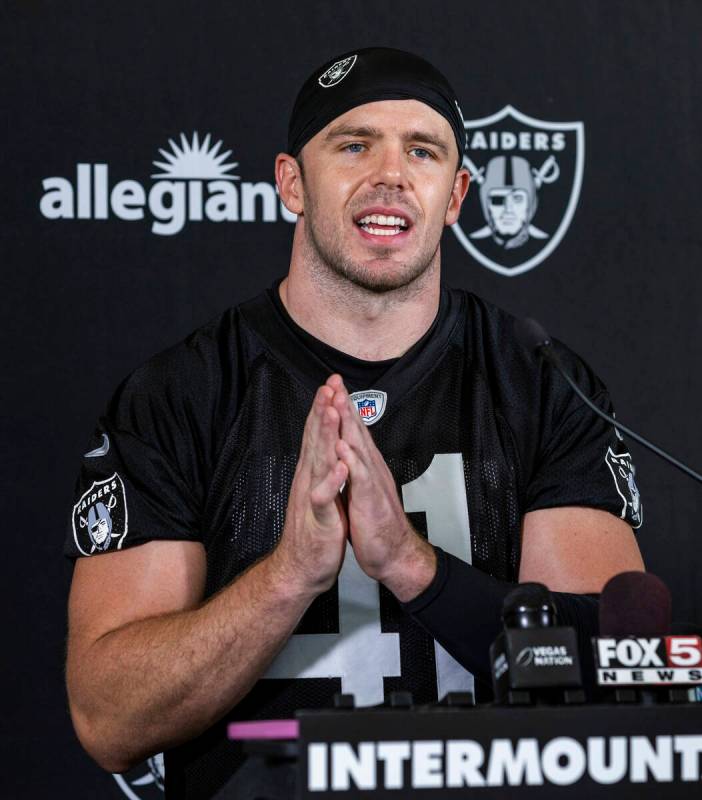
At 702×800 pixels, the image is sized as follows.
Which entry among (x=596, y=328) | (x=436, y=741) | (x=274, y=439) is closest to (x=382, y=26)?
(x=596, y=328)

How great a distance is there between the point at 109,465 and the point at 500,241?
3.38ft

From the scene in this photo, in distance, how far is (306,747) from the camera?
105 cm

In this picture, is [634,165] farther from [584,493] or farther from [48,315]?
[48,315]

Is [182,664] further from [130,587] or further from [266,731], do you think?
[266,731]

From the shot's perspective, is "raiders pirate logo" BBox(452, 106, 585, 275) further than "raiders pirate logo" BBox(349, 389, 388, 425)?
Yes

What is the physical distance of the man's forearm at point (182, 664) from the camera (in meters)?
1.64

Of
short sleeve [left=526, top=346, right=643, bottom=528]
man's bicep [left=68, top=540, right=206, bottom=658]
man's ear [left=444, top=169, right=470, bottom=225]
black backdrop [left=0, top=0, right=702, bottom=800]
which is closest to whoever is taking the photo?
man's bicep [left=68, top=540, right=206, bottom=658]

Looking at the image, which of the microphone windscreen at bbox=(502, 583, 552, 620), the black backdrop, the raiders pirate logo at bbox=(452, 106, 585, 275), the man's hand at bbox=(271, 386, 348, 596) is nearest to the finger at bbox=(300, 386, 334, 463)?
the man's hand at bbox=(271, 386, 348, 596)

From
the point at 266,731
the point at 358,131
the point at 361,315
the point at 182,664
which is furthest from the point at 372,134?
the point at 266,731

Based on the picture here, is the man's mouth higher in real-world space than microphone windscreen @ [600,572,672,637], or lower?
higher

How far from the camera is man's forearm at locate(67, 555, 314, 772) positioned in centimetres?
164

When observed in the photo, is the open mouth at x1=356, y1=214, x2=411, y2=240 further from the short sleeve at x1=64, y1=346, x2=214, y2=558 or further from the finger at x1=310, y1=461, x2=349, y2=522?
the finger at x1=310, y1=461, x2=349, y2=522

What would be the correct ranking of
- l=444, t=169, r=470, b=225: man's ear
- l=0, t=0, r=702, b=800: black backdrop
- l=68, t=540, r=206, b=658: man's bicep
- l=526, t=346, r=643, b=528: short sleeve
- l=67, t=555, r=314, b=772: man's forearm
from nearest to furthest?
l=67, t=555, r=314, b=772: man's forearm → l=68, t=540, r=206, b=658: man's bicep → l=526, t=346, r=643, b=528: short sleeve → l=444, t=169, r=470, b=225: man's ear → l=0, t=0, r=702, b=800: black backdrop

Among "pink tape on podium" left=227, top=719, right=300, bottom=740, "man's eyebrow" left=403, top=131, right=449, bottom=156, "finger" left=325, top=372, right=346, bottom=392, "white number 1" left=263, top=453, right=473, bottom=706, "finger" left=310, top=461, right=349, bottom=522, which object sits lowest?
"white number 1" left=263, top=453, right=473, bottom=706
